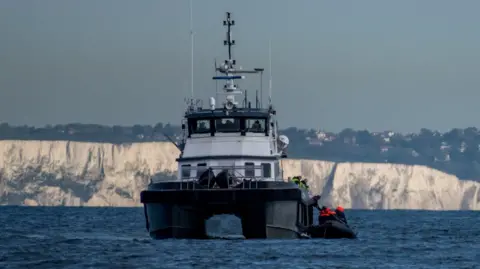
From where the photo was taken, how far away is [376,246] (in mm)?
58844

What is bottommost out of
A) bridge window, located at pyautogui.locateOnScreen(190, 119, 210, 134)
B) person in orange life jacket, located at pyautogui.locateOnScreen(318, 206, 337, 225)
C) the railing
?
person in orange life jacket, located at pyautogui.locateOnScreen(318, 206, 337, 225)

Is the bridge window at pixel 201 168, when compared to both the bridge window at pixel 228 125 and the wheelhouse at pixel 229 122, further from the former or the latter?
the bridge window at pixel 228 125

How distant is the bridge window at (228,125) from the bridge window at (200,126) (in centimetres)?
45

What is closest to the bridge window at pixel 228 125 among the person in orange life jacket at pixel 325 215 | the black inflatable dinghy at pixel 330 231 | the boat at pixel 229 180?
the boat at pixel 229 180

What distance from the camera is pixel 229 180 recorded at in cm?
5622

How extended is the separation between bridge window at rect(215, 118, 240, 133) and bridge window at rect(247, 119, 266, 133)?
528mm

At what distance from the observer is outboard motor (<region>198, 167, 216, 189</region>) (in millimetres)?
56250

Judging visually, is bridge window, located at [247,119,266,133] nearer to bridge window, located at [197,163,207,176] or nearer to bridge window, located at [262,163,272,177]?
bridge window, located at [262,163,272,177]

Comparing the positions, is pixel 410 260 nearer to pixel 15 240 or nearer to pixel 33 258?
pixel 33 258

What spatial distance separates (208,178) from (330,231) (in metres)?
8.30

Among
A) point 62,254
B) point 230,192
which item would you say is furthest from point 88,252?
point 230,192

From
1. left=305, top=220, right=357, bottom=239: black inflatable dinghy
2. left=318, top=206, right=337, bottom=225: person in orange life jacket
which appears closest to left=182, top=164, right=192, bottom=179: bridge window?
left=305, top=220, right=357, bottom=239: black inflatable dinghy

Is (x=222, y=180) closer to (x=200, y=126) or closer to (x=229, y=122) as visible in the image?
(x=229, y=122)

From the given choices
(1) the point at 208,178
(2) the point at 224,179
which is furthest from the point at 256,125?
(2) the point at 224,179
